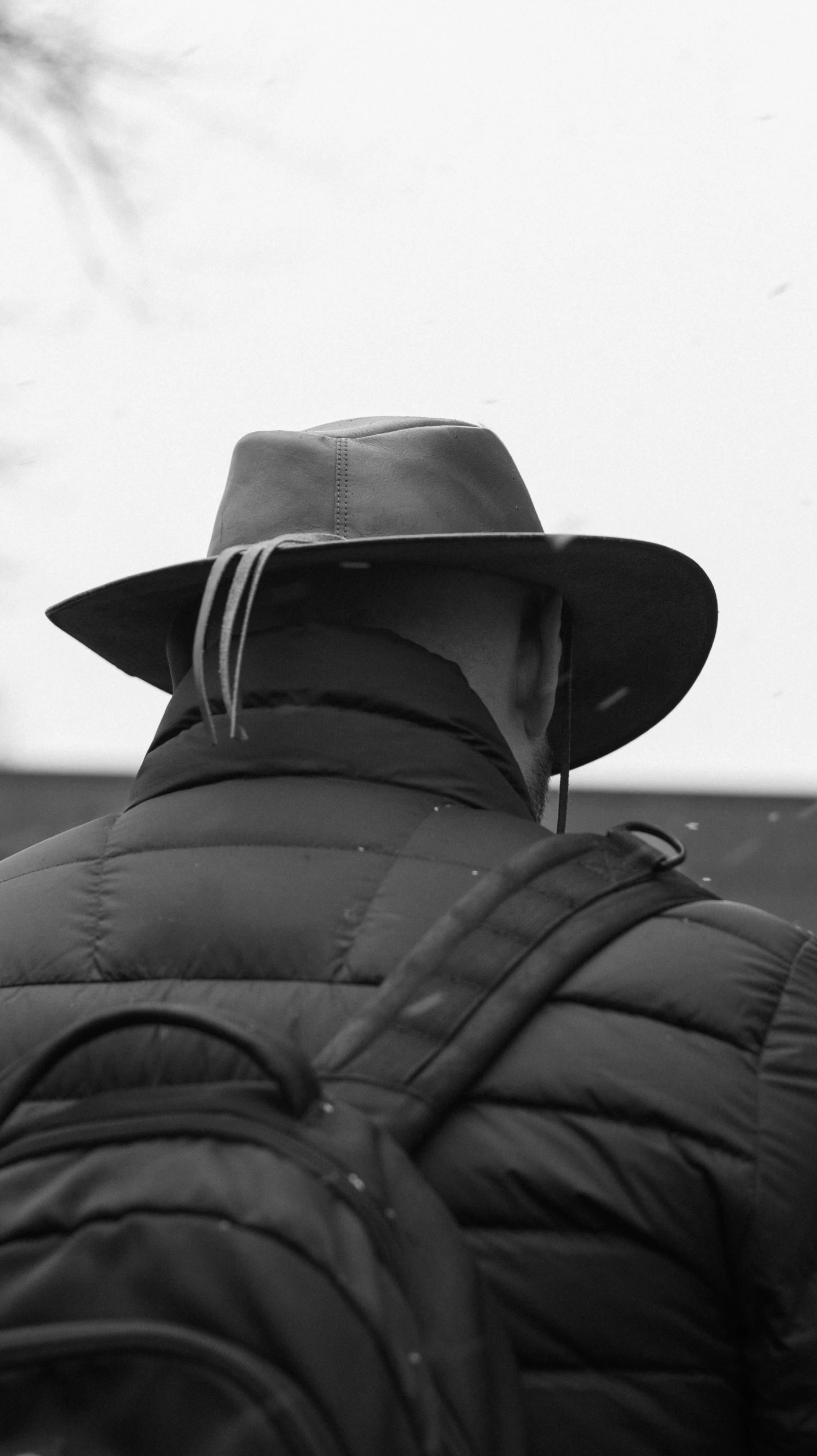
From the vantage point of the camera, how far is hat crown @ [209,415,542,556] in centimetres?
184

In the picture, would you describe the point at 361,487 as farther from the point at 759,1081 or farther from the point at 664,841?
the point at 759,1081

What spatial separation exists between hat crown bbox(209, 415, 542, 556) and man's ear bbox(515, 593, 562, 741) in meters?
0.12

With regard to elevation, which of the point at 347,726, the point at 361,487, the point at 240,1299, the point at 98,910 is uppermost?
the point at 361,487

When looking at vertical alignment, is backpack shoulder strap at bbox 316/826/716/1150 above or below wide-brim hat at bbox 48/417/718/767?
below

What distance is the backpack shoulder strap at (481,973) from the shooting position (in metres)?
1.13

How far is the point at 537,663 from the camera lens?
1813 mm

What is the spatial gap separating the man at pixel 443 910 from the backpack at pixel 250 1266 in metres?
0.09

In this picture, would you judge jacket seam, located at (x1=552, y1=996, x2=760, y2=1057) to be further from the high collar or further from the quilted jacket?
the high collar

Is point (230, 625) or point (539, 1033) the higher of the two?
point (230, 625)

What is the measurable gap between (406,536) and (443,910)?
0.48 meters

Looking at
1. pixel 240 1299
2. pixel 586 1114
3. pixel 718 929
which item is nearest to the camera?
pixel 240 1299

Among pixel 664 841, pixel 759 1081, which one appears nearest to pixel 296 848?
pixel 664 841

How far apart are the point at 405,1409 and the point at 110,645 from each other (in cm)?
147

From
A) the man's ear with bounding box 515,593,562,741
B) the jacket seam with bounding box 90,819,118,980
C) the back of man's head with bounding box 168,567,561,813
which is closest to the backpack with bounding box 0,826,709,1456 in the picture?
the jacket seam with bounding box 90,819,118,980
